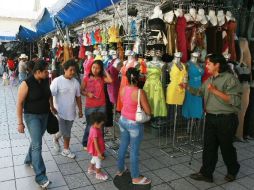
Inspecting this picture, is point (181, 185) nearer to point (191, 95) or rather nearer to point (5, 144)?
point (191, 95)

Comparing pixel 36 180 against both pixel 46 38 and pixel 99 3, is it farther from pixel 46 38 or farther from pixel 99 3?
pixel 46 38

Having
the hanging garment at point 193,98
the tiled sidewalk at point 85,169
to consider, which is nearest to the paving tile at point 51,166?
the tiled sidewalk at point 85,169

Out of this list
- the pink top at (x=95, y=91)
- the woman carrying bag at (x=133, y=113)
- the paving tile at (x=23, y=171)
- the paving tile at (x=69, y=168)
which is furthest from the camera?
the pink top at (x=95, y=91)

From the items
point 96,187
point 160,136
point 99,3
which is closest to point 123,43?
point 99,3

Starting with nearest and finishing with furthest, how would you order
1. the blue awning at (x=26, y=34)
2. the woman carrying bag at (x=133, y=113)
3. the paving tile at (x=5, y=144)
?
1. the woman carrying bag at (x=133, y=113)
2. the paving tile at (x=5, y=144)
3. the blue awning at (x=26, y=34)

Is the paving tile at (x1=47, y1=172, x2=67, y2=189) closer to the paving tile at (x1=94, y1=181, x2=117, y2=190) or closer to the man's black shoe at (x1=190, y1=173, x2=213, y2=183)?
the paving tile at (x1=94, y1=181, x2=117, y2=190)

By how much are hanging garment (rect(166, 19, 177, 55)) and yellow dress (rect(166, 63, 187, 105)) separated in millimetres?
246

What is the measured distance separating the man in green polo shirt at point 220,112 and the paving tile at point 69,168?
173cm

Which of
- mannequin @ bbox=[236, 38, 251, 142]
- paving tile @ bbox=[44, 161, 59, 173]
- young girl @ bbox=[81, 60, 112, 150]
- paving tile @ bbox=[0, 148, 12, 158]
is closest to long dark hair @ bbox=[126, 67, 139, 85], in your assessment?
young girl @ bbox=[81, 60, 112, 150]

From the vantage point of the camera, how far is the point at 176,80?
4035 mm

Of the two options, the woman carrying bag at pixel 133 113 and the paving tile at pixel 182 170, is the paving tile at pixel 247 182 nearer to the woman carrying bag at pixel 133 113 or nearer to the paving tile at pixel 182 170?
the paving tile at pixel 182 170

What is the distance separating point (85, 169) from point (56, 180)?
468 mm

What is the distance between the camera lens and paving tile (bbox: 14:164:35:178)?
11.7 ft

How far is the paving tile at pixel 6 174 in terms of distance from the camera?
3.47 metres
